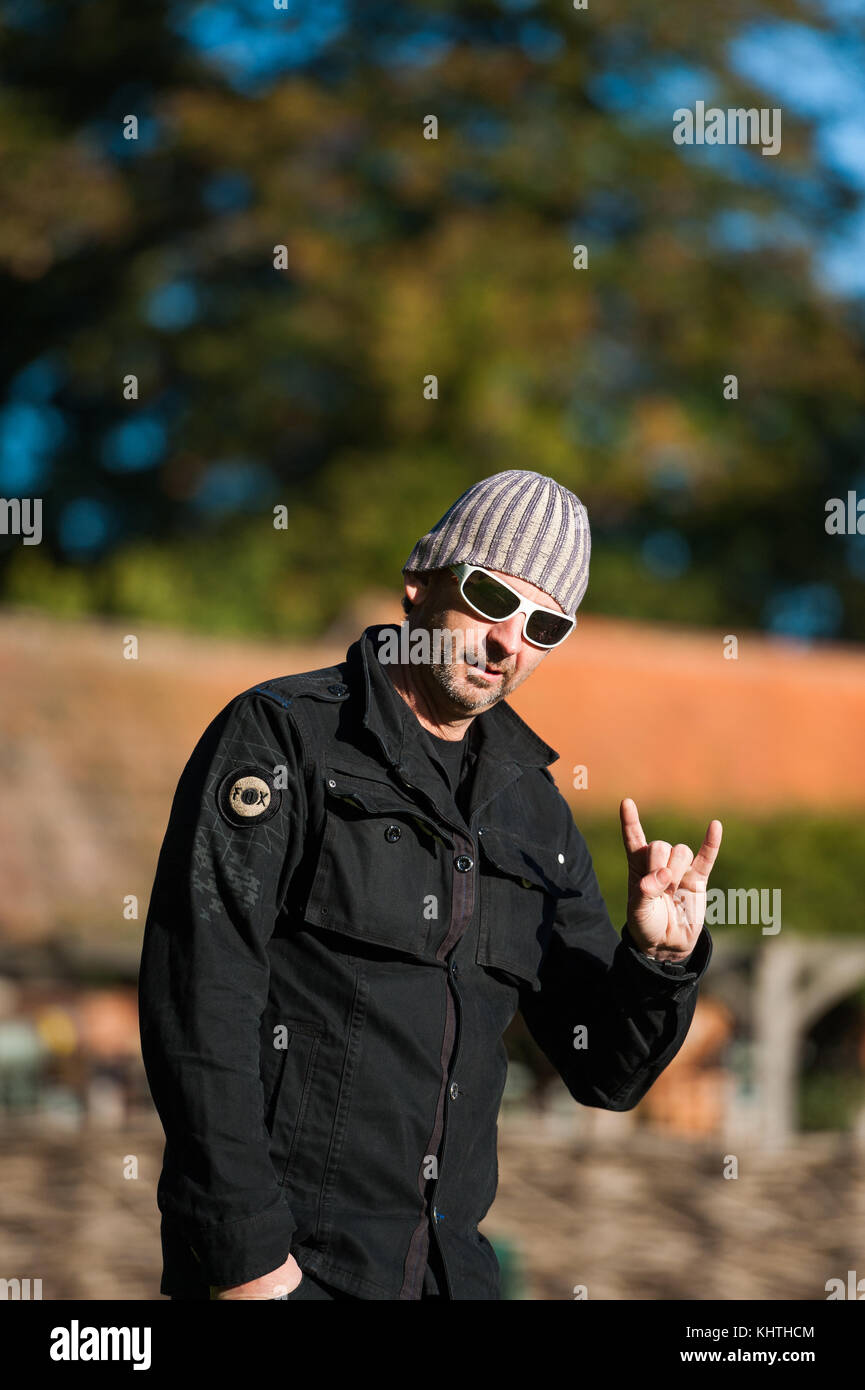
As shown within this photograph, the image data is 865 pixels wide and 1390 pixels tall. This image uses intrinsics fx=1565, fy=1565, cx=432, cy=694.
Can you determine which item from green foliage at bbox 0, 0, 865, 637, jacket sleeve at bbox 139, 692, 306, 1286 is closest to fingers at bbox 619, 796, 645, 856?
jacket sleeve at bbox 139, 692, 306, 1286

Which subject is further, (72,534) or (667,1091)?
(72,534)

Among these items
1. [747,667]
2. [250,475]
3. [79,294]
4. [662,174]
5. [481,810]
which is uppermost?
[662,174]

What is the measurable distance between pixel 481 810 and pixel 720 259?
57.2 ft

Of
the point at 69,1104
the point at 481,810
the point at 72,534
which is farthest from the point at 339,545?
the point at 481,810

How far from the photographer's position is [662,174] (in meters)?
18.2

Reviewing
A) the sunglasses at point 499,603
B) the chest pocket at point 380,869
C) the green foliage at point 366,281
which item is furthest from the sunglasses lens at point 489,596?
the green foliage at point 366,281

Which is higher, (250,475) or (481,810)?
(250,475)

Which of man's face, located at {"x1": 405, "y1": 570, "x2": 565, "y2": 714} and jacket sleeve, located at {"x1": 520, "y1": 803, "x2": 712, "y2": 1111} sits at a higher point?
man's face, located at {"x1": 405, "y1": 570, "x2": 565, "y2": 714}

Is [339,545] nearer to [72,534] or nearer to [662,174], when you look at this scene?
[72,534]

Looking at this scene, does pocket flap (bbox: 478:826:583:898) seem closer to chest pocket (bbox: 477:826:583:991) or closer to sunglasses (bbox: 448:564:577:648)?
chest pocket (bbox: 477:826:583:991)

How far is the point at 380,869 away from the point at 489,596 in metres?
0.47

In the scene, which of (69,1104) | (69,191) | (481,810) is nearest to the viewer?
(481,810)

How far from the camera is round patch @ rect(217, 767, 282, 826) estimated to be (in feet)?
7.20

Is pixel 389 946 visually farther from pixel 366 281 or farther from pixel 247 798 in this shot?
pixel 366 281
